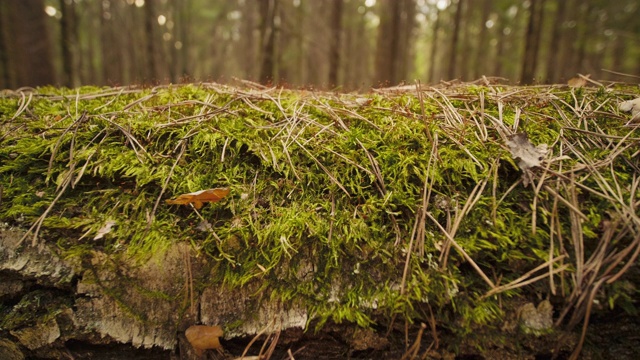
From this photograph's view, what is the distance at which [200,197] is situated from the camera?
4.24 feet

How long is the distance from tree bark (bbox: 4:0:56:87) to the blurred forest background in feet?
0.06

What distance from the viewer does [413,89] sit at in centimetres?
222

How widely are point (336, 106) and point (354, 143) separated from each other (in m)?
0.44

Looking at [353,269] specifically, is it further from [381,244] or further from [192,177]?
[192,177]

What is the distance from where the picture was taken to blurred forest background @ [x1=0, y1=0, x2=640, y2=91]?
6156mm

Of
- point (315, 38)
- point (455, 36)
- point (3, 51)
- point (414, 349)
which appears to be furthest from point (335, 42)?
point (315, 38)

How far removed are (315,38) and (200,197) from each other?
16.1m

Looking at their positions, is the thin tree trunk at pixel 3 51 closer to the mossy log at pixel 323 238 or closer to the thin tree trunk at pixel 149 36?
the thin tree trunk at pixel 149 36

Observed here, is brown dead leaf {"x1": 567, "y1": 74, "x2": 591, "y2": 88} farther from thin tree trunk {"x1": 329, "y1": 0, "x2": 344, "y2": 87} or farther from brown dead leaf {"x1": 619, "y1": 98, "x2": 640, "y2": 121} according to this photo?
thin tree trunk {"x1": 329, "y1": 0, "x2": 344, "y2": 87}

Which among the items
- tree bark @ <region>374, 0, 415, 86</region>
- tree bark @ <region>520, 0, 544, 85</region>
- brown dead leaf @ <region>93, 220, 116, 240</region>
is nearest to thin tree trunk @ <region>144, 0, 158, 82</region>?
tree bark @ <region>374, 0, 415, 86</region>

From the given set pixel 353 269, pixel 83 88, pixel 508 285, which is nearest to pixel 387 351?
pixel 353 269

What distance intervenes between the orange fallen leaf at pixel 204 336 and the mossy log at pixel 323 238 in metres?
0.04

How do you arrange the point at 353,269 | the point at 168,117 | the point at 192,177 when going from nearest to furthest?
the point at 353,269 → the point at 192,177 → the point at 168,117

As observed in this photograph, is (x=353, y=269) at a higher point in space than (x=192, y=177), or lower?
lower
